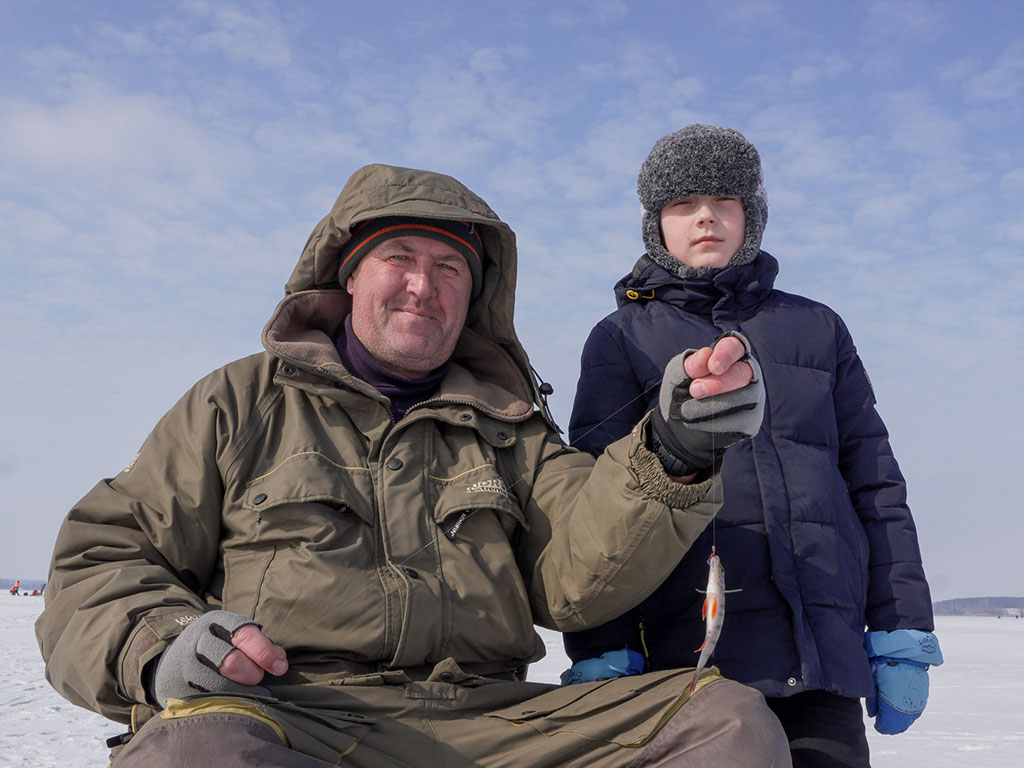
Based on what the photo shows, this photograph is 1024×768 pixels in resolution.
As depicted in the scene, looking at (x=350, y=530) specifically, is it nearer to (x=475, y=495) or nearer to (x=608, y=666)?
(x=475, y=495)

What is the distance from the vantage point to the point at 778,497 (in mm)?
3074

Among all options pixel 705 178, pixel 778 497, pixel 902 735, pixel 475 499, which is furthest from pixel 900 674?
pixel 902 735

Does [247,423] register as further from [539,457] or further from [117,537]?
[539,457]

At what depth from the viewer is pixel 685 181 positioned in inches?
139

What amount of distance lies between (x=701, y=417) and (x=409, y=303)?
1.33 metres

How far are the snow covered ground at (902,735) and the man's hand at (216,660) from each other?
347 centimetres

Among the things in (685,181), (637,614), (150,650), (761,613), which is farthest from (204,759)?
(685,181)

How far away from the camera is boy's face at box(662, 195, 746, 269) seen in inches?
137

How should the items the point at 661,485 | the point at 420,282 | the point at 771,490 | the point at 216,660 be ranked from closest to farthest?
the point at 216,660
the point at 661,485
the point at 771,490
the point at 420,282

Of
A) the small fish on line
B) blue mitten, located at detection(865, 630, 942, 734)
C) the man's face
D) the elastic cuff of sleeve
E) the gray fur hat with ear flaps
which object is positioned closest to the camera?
the small fish on line

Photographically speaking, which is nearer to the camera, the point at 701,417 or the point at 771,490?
the point at 701,417

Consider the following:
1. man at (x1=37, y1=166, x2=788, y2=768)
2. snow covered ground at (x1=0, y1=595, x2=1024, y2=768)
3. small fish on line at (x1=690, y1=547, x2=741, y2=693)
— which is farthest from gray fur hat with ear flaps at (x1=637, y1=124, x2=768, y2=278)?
snow covered ground at (x1=0, y1=595, x2=1024, y2=768)

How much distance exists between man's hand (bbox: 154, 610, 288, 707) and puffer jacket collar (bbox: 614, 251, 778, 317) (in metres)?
2.02

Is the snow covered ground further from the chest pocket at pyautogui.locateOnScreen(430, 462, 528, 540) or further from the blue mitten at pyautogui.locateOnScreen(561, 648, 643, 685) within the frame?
the chest pocket at pyautogui.locateOnScreen(430, 462, 528, 540)
